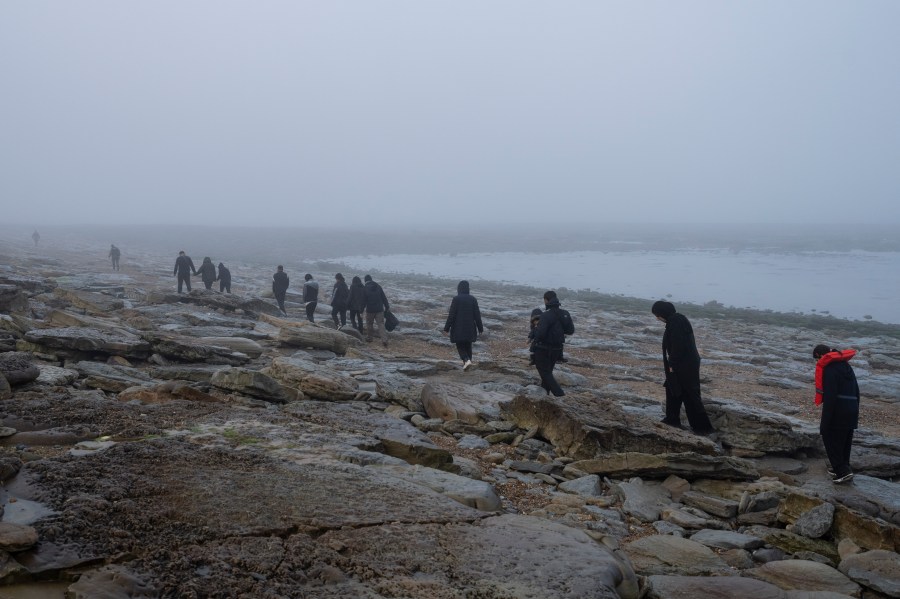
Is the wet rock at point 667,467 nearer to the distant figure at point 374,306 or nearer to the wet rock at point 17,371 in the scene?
the wet rock at point 17,371

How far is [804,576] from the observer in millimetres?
4699

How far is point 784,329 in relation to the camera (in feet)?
93.3

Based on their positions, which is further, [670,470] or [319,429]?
[670,470]

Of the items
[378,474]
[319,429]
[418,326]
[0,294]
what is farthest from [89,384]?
[418,326]

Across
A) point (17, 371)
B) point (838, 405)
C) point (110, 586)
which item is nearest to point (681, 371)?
point (838, 405)

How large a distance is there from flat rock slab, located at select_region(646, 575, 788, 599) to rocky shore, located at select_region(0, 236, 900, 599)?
16 mm

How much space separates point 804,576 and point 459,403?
4.97 m

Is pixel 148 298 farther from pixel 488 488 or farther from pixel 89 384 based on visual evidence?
pixel 488 488

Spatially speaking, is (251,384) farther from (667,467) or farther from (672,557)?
(672,557)

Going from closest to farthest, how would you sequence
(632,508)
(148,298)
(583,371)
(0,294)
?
(632,508)
(0,294)
(583,371)
(148,298)

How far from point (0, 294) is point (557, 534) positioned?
12.2m

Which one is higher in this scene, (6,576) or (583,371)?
(6,576)

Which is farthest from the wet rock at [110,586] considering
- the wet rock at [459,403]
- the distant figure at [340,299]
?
the distant figure at [340,299]

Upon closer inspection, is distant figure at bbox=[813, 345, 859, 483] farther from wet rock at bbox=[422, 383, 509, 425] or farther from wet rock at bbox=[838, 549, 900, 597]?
wet rock at bbox=[422, 383, 509, 425]
